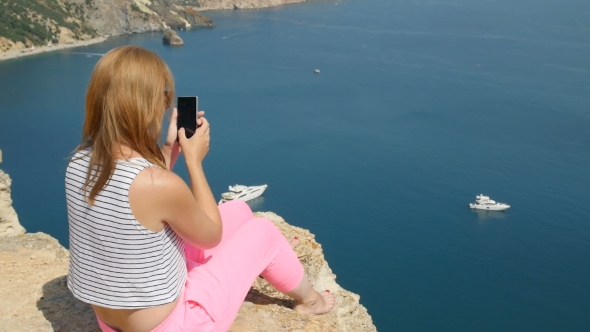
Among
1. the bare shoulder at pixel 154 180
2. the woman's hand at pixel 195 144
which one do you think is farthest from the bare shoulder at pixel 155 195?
the woman's hand at pixel 195 144

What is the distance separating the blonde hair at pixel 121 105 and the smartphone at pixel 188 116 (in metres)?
0.41

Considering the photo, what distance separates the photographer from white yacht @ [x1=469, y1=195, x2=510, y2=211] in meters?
26.9

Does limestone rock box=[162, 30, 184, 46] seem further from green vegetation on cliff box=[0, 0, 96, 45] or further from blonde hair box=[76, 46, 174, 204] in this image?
blonde hair box=[76, 46, 174, 204]

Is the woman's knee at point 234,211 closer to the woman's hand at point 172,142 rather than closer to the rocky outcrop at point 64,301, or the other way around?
the woman's hand at point 172,142

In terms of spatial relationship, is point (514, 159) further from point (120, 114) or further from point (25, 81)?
point (25, 81)

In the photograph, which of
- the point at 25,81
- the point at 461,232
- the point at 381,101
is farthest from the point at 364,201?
the point at 25,81

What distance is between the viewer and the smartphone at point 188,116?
9.07 feet

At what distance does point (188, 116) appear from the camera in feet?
9.09

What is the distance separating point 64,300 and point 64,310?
13cm

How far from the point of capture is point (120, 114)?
2.27 metres

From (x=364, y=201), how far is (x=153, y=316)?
82.6 ft

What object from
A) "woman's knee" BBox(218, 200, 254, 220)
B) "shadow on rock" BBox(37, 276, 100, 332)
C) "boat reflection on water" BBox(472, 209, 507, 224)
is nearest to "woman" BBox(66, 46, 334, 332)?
"woman's knee" BBox(218, 200, 254, 220)

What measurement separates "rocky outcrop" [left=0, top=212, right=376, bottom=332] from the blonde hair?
1.43 m

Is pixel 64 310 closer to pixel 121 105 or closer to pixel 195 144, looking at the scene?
pixel 195 144
